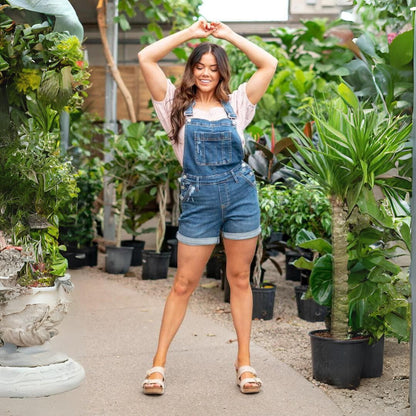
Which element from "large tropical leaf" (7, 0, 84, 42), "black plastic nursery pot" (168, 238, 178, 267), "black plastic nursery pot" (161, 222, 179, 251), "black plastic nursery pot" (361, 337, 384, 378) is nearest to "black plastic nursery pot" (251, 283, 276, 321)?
"black plastic nursery pot" (361, 337, 384, 378)

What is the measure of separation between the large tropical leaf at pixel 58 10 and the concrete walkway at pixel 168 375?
160 cm

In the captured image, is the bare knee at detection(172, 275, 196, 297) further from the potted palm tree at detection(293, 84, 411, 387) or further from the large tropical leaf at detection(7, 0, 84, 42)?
the large tropical leaf at detection(7, 0, 84, 42)

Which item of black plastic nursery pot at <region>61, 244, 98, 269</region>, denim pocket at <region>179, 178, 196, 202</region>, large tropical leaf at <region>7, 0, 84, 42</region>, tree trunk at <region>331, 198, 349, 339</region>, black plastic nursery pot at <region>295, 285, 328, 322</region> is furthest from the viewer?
black plastic nursery pot at <region>61, 244, 98, 269</region>

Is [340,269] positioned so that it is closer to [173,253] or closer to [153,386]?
[153,386]

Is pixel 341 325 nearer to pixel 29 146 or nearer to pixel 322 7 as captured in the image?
pixel 29 146

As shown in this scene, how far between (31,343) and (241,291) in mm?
990

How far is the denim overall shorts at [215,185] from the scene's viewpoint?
3.11 m

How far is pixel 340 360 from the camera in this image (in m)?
3.33

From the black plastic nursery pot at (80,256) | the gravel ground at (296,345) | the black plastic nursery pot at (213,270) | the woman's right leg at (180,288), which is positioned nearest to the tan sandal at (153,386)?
the woman's right leg at (180,288)

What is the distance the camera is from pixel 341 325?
3402 mm

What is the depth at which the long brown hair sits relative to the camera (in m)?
3.16

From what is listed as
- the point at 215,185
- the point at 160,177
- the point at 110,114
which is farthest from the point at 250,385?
the point at 110,114

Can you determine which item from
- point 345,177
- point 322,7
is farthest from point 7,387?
point 322,7

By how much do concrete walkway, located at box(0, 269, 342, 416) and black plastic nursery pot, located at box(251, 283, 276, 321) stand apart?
386 millimetres
